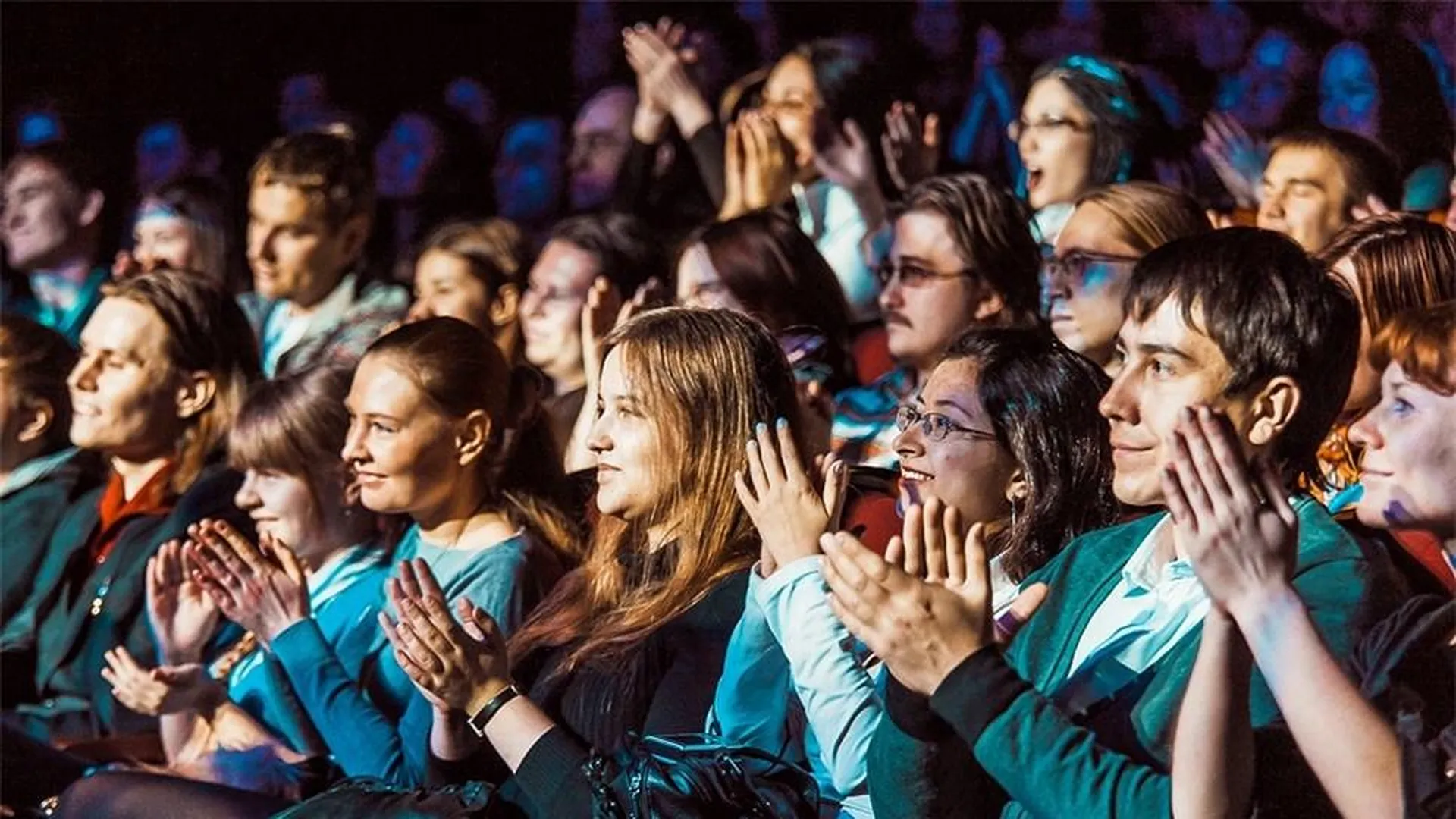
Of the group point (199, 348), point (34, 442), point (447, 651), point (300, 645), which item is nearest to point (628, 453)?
point (447, 651)

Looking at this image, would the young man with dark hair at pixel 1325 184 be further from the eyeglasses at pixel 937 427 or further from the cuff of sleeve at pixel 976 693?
the cuff of sleeve at pixel 976 693

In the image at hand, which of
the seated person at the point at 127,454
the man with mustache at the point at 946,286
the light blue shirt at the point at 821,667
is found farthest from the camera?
the seated person at the point at 127,454

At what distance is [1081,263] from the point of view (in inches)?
121

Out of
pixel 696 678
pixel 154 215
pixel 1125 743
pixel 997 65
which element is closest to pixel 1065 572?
pixel 1125 743

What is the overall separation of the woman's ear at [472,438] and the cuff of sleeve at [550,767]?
2.31 feet

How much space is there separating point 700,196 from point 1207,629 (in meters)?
2.46

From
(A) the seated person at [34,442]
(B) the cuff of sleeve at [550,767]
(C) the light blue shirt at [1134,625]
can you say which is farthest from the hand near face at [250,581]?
(C) the light blue shirt at [1134,625]

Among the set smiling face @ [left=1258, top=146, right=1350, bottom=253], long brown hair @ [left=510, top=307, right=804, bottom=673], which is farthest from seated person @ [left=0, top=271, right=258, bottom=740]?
smiling face @ [left=1258, top=146, right=1350, bottom=253]

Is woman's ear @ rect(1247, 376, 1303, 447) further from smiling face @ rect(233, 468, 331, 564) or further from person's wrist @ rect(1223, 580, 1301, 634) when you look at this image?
smiling face @ rect(233, 468, 331, 564)

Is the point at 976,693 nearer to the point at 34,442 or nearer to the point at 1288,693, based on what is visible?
the point at 1288,693

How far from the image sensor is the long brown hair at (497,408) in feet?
10.3

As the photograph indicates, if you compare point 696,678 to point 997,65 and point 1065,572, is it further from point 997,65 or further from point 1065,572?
point 997,65

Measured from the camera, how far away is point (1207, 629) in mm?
1986

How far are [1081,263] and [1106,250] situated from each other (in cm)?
4
